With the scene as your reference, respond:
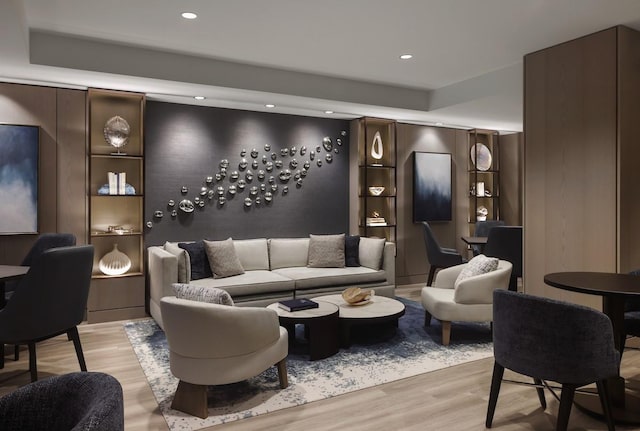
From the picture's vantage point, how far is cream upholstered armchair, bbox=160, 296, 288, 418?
2.79 m

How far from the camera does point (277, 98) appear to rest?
5.50 meters

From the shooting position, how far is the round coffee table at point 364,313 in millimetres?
4031

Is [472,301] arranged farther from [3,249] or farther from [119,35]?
[3,249]

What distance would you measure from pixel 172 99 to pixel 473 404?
4530mm

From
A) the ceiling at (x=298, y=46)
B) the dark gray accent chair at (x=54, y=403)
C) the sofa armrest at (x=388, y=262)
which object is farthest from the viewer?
the sofa armrest at (x=388, y=262)

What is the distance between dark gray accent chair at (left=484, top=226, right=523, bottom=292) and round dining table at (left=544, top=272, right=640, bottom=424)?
7.84 feet

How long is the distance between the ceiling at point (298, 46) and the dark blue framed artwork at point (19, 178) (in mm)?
562

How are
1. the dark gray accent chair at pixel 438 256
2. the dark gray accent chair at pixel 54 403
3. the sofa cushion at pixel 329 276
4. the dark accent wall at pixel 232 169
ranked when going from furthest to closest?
the dark gray accent chair at pixel 438 256 < the dark accent wall at pixel 232 169 < the sofa cushion at pixel 329 276 < the dark gray accent chair at pixel 54 403

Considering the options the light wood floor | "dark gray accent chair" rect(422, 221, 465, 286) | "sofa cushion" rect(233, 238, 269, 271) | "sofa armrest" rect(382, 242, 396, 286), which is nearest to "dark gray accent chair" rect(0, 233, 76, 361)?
the light wood floor

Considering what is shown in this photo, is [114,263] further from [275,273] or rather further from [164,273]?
[275,273]

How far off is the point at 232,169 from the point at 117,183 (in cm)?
141

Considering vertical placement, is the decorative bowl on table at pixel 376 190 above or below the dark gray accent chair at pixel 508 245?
above

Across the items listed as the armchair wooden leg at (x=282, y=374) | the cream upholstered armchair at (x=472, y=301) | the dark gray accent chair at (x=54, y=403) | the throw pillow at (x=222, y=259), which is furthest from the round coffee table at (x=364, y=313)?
the dark gray accent chair at (x=54, y=403)

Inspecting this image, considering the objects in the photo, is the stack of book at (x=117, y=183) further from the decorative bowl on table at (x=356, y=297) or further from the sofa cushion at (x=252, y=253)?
the decorative bowl on table at (x=356, y=297)
